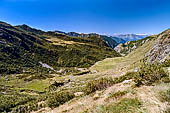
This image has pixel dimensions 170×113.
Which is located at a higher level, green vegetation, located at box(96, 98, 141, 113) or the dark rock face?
the dark rock face

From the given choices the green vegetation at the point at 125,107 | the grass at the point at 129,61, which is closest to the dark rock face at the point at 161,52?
the grass at the point at 129,61

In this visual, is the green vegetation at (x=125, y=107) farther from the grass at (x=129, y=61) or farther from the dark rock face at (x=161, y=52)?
the grass at (x=129, y=61)

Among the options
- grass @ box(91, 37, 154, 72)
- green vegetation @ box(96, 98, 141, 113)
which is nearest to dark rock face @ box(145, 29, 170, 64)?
grass @ box(91, 37, 154, 72)

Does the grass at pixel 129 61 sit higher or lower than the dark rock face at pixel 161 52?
lower

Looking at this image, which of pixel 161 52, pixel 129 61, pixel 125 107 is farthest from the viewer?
pixel 129 61

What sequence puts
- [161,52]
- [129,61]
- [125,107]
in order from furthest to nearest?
[129,61]
[161,52]
[125,107]

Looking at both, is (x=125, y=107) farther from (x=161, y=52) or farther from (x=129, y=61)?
(x=129, y=61)

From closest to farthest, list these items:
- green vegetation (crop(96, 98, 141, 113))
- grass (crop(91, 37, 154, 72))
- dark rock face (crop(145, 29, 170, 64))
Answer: green vegetation (crop(96, 98, 141, 113)), dark rock face (crop(145, 29, 170, 64)), grass (crop(91, 37, 154, 72))

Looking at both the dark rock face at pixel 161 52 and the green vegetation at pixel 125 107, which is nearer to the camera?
the green vegetation at pixel 125 107

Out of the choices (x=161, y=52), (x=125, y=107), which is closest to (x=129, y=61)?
(x=161, y=52)

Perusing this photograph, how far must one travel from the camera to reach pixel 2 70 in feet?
Result: 600

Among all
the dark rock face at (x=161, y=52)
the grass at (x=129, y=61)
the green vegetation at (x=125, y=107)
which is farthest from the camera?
the grass at (x=129, y=61)

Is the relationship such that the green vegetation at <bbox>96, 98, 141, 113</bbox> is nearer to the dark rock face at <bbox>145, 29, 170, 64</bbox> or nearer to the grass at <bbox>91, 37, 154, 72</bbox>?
the dark rock face at <bbox>145, 29, 170, 64</bbox>

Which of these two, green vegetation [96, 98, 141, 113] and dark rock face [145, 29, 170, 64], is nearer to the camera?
green vegetation [96, 98, 141, 113]
